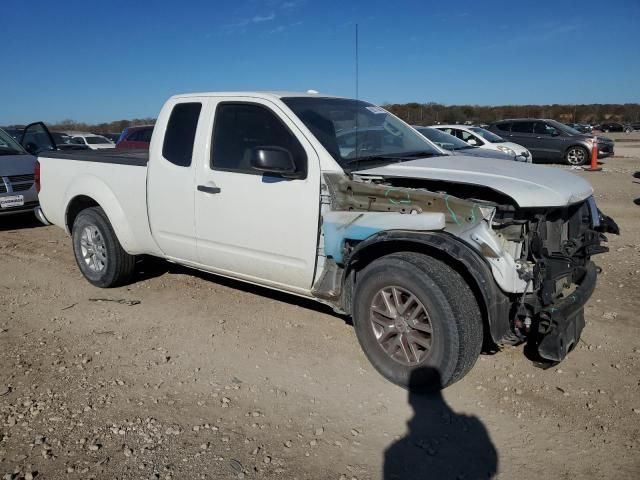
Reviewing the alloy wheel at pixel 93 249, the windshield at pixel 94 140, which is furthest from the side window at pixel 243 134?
the windshield at pixel 94 140

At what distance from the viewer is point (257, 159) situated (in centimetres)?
376

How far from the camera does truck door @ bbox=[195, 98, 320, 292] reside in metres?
3.97

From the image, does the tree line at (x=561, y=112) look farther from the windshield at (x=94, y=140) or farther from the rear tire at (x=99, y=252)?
the rear tire at (x=99, y=252)

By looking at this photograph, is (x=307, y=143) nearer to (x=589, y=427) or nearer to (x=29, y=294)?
(x=589, y=427)

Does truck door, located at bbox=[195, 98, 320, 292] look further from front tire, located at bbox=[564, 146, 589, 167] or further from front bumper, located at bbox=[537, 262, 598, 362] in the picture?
front tire, located at bbox=[564, 146, 589, 167]

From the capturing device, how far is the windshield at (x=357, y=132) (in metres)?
4.11

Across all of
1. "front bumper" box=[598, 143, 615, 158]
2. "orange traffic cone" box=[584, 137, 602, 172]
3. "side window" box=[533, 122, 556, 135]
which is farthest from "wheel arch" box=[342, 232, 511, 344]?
"front bumper" box=[598, 143, 615, 158]

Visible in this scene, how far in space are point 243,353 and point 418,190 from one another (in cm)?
186

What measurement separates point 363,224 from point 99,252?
3.33 meters

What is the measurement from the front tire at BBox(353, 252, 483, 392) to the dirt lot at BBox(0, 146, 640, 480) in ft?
0.61

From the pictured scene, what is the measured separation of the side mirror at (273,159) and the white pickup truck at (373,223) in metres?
0.01

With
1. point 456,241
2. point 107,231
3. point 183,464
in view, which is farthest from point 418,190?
point 107,231

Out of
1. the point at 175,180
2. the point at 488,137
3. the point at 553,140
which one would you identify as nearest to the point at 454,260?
the point at 175,180

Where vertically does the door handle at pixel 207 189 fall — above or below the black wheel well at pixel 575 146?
above
